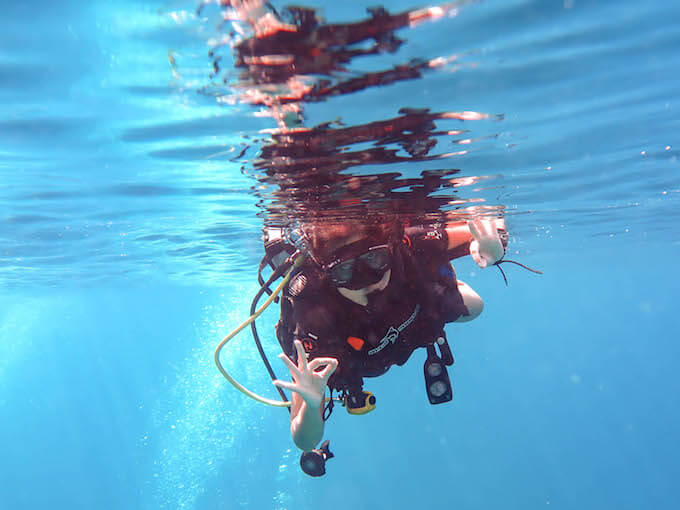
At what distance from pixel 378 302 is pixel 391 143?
9.07ft

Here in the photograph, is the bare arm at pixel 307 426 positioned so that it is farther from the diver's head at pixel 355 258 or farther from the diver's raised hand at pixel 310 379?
the diver's head at pixel 355 258

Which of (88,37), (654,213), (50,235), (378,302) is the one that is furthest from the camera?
(654,213)

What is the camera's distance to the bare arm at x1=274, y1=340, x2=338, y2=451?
177 inches

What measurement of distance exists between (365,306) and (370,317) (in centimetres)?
17

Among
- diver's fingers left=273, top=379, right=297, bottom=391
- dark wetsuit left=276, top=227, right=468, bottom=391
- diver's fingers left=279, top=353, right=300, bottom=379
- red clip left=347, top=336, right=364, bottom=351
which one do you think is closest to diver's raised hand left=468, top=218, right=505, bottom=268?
dark wetsuit left=276, top=227, right=468, bottom=391

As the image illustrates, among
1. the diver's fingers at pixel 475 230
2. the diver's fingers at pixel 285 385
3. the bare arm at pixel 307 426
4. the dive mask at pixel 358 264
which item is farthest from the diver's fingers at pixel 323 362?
the diver's fingers at pixel 475 230

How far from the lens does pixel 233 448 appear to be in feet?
168

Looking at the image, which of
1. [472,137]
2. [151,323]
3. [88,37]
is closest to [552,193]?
[472,137]

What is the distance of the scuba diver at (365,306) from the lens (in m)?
5.54

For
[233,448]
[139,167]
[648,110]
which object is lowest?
[233,448]

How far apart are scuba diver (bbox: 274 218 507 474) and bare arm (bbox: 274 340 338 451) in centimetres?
4

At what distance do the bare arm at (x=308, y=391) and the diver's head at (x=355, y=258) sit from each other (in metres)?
1.20

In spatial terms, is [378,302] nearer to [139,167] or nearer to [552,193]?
[139,167]

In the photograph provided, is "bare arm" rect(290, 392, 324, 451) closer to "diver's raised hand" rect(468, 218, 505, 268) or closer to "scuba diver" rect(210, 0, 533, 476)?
"scuba diver" rect(210, 0, 533, 476)
